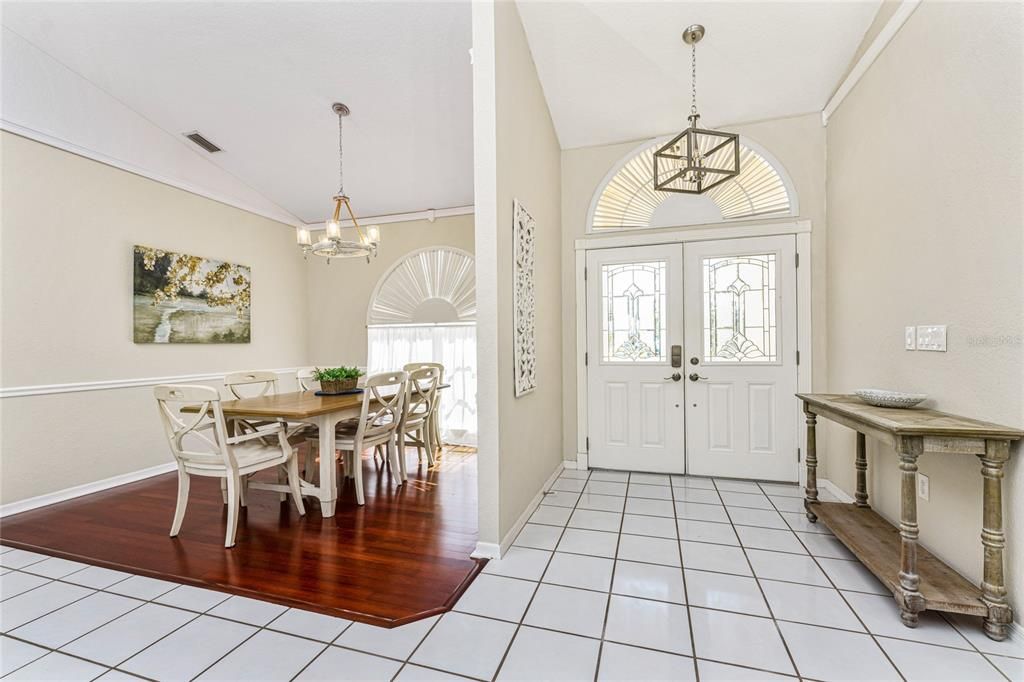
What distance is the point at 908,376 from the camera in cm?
236

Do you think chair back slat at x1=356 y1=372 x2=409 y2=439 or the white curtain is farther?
the white curtain

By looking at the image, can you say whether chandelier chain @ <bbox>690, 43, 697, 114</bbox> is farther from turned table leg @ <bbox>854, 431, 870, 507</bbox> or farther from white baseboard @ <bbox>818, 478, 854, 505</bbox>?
white baseboard @ <bbox>818, 478, 854, 505</bbox>

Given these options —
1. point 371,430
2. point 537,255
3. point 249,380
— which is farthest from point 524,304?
point 249,380

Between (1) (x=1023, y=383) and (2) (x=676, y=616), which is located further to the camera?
(2) (x=676, y=616)

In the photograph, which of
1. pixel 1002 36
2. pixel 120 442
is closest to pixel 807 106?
pixel 1002 36

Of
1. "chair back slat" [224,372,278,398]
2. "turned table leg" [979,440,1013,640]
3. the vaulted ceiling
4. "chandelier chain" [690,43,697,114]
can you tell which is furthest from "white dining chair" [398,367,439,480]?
"turned table leg" [979,440,1013,640]

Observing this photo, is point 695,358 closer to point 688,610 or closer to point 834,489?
point 834,489

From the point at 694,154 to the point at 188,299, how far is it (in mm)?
4557

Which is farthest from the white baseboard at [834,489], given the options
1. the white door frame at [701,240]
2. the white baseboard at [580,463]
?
the white baseboard at [580,463]

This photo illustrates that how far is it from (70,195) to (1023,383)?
5788mm

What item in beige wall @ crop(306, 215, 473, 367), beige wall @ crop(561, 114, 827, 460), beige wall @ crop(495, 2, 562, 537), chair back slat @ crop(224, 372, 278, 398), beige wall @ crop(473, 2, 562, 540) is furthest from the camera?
beige wall @ crop(306, 215, 473, 367)

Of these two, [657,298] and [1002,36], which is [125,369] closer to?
[657,298]

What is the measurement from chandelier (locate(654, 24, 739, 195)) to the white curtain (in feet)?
9.02

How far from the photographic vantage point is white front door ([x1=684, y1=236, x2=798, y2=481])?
11.5 feet
